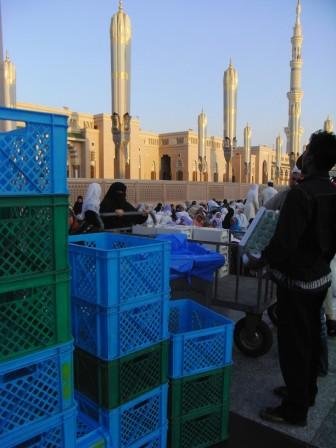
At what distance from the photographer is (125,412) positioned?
6.36ft

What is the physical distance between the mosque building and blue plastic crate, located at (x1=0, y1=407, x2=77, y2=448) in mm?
5903

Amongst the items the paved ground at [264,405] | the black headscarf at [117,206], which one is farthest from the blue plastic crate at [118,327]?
the black headscarf at [117,206]

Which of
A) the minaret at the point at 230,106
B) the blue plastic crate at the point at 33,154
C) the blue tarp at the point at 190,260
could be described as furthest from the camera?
the minaret at the point at 230,106

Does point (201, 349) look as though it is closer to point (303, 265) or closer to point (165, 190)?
point (303, 265)

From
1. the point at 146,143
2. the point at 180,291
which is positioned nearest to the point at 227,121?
the point at 146,143

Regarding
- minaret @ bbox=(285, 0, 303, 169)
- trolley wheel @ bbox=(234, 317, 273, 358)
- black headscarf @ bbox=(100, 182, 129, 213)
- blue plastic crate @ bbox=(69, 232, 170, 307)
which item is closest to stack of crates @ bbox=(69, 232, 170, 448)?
blue plastic crate @ bbox=(69, 232, 170, 307)

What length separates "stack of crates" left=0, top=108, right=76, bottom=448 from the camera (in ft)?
4.58

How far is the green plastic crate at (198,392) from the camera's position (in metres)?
2.13

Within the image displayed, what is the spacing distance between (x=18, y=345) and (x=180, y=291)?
7.82 feet

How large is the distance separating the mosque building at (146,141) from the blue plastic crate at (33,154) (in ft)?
17.7

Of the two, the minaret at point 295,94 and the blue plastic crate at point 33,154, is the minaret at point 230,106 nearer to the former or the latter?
the minaret at point 295,94

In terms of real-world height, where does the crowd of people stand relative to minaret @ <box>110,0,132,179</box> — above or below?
below

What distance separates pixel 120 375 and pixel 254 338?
191 centimetres

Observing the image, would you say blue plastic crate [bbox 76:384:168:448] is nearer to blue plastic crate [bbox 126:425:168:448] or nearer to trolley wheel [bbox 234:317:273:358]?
blue plastic crate [bbox 126:425:168:448]
